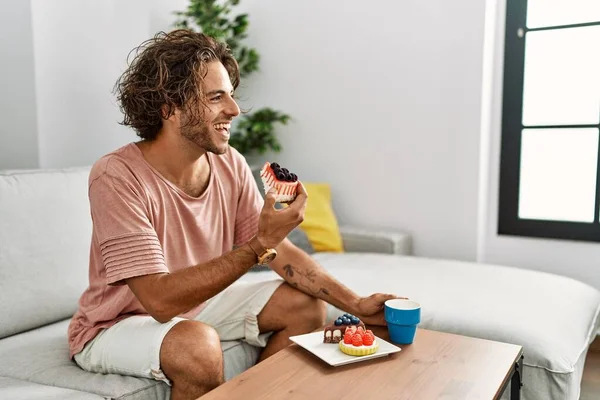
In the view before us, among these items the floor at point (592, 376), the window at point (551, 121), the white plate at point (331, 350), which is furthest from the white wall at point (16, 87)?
the floor at point (592, 376)

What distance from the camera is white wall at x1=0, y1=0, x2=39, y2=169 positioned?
217 centimetres

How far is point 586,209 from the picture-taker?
263 centimetres

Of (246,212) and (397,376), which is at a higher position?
(246,212)

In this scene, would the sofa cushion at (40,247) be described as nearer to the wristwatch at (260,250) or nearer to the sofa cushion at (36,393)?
the sofa cushion at (36,393)

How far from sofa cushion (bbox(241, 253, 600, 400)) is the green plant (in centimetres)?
89

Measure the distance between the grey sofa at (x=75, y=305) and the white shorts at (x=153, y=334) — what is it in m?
0.03

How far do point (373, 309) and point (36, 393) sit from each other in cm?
79

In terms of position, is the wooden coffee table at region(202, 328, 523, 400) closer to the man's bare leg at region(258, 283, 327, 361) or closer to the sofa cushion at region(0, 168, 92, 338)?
the man's bare leg at region(258, 283, 327, 361)

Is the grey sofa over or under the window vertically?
under

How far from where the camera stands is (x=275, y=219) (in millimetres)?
1260

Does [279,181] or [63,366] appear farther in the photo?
[63,366]

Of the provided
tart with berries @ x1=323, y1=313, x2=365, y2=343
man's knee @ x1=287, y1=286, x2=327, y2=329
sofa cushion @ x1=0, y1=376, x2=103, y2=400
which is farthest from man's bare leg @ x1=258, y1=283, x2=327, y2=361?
sofa cushion @ x1=0, y1=376, x2=103, y2=400

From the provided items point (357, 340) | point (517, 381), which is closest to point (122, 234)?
point (357, 340)

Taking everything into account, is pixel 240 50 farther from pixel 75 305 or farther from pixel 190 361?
pixel 190 361
